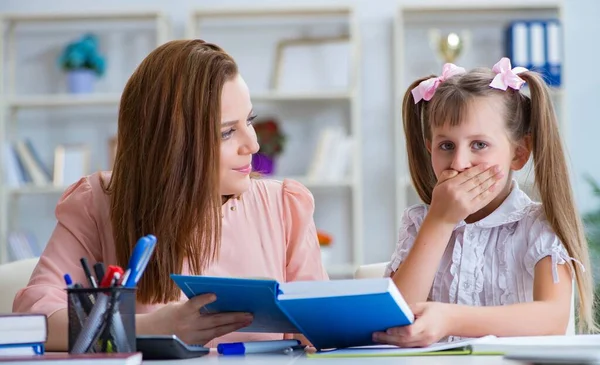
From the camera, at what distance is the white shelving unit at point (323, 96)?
168 inches

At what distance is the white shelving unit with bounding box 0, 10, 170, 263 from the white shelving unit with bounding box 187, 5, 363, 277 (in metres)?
0.34

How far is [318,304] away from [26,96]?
11.9 feet

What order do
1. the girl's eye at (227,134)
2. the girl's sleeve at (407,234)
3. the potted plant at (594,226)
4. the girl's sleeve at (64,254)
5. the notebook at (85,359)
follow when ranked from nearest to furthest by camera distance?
the notebook at (85,359) < the girl's sleeve at (64,254) < the girl's eye at (227,134) < the girl's sleeve at (407,234) < the potted plant at (594,226)

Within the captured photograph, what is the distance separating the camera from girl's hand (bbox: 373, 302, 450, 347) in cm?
122

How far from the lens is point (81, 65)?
442 cm

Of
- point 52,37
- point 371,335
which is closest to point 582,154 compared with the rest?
point 52,37

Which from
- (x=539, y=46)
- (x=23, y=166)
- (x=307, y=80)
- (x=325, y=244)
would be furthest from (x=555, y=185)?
(x=23, y=166)

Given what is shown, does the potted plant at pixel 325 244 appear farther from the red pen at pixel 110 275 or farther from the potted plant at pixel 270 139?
the red pen at pixel 110 275

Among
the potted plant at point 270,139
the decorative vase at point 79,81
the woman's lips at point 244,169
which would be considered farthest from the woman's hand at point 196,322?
the decorative vase at point 79,81

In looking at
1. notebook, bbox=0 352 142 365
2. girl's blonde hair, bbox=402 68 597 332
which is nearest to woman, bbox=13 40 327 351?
girl's blonde hair, bbox=402 68 597 332

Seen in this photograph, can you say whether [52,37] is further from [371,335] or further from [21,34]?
[371,335]

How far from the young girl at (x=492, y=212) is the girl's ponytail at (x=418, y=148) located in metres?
0.03

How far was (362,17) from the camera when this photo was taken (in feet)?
14.7

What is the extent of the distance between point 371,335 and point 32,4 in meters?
3.77
